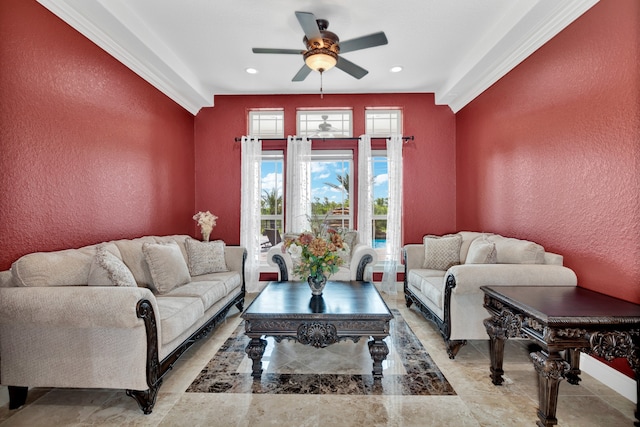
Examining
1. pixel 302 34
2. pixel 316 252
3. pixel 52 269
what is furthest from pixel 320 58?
pixel 52 269

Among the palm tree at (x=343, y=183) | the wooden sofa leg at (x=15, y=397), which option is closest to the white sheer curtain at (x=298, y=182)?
the palm tree at (x=343, y=183)

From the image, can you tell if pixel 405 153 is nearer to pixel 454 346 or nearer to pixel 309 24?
pixel 309 24

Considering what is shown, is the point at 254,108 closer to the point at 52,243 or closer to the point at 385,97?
the point at 385,97

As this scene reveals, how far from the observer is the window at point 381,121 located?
5312mm

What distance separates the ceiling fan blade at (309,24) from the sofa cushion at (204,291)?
246 centimetres

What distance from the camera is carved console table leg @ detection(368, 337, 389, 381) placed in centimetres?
238

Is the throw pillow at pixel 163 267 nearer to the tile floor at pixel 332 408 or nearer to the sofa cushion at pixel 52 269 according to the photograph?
the sofa cushion at pixel 52 269

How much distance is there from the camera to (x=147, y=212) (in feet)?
12.9

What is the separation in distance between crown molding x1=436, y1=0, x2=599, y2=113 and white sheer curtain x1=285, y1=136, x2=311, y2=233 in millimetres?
2287

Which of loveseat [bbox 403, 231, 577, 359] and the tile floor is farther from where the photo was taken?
loveseat [bbox 403, 231, 577, 359]

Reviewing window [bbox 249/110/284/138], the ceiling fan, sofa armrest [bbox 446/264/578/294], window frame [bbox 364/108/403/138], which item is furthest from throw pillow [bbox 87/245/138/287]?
window frame [bbox 364/108/403/138]

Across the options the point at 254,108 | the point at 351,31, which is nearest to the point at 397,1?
the point at 351,31

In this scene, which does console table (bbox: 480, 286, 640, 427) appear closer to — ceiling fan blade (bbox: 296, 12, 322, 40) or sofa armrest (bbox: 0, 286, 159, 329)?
sofa armrest (bbox: 0, 286, 159, 329)

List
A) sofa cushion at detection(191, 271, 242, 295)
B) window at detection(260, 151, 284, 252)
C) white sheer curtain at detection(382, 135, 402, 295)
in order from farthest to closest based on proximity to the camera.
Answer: window at detection(260, 151, 284, 252), white sheer curtain at detection(382, 135, 402, 295), sofa cushion at detection(191, 271, 242, 295)
